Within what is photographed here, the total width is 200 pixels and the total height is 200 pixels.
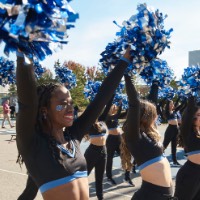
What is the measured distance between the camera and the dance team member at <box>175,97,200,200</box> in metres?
3.71

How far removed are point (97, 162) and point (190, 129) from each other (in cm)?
200

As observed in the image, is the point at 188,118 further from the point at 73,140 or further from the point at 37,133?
the point at 37,133

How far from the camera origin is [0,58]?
6312 millimetres

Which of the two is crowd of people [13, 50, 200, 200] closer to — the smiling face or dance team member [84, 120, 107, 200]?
the smiling face

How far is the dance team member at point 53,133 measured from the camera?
68.3 inches

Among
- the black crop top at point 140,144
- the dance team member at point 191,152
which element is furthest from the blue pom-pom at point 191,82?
the black crop top at point 140,144

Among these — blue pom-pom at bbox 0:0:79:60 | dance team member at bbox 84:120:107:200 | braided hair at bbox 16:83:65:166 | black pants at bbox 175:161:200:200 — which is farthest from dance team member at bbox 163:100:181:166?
blue pom-pom at bbox 0:0:79:60

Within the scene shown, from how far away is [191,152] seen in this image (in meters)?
4.00

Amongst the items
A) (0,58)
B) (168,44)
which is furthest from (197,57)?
(168,44)

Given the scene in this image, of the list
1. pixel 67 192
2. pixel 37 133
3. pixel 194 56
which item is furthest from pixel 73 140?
pixel 194 56

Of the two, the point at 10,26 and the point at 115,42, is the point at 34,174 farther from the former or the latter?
the point at 115,42

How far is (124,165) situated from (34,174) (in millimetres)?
2496

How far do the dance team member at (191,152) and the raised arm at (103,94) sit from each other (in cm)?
186

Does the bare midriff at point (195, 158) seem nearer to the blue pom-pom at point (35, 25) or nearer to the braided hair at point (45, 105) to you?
the braided hair at point (45, 105)
